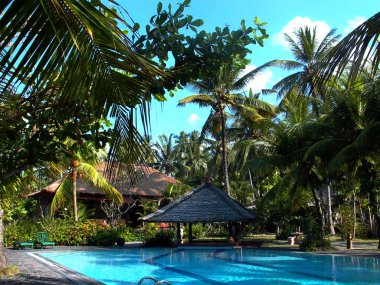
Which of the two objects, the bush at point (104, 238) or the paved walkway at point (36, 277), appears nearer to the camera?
the paved walkway at point (36, 277)

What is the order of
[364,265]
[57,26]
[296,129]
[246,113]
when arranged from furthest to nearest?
[246,113] → [296,129] → [364,265] → [57,26]

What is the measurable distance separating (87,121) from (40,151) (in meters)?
0.49

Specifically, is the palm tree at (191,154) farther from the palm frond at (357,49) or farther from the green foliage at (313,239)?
the palm frond at (357,49)

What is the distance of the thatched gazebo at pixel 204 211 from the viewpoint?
20328 millimetres

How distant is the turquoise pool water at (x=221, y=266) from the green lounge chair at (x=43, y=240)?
171 cm

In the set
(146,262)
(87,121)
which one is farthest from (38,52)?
(146,262)

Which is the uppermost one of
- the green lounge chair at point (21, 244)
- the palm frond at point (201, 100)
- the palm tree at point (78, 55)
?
the palm frond at point (201, 100)

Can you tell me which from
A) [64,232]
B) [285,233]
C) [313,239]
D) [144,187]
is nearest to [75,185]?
[64,232]

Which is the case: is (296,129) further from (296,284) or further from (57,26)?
(57,26)

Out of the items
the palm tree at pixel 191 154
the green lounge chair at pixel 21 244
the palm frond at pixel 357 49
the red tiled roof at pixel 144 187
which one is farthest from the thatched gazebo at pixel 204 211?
the palm tree at pixel 191 154

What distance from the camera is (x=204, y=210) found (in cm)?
2116

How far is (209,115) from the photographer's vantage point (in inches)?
1001

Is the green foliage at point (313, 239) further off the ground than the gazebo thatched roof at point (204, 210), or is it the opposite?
the gazebo thatched roof at point (204, 210)

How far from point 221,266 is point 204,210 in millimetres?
6104
